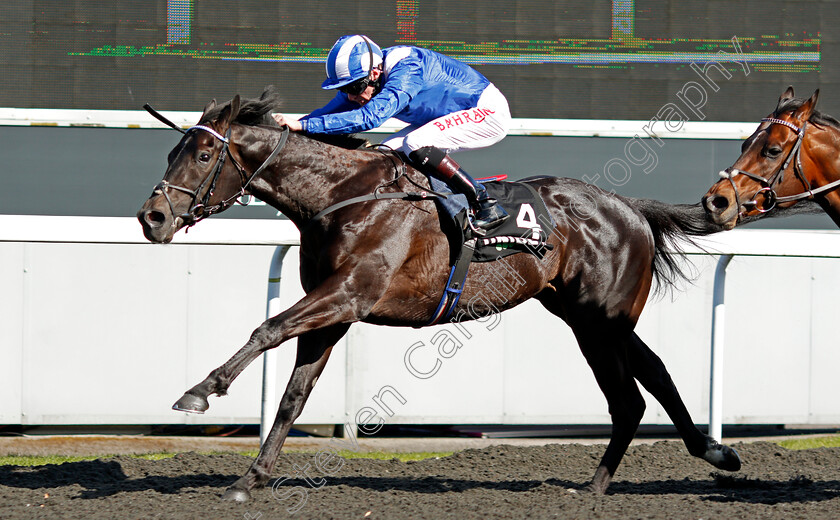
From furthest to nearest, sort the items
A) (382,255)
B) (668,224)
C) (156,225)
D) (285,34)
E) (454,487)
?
(285,34)
(668,224)
(454,487)
(382,255)
(156,225)

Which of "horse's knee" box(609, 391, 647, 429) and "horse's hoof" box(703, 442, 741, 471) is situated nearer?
"horse's hoof" box(703, 442, 741, 471)

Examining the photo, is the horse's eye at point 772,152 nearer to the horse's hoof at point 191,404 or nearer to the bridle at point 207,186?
the bridle at point 207,186

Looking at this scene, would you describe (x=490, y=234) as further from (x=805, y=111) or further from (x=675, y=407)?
(x=805, y=111)

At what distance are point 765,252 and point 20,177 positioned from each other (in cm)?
487

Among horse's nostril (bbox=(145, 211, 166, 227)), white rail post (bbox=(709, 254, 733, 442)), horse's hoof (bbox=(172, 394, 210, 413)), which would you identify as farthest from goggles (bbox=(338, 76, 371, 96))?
white rail post (bbox=(709, 254, 733, 442))

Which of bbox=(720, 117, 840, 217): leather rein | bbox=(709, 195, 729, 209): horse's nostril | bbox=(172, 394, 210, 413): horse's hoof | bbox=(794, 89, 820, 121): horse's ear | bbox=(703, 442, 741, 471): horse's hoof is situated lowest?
bbox=(703, 442, 741, 471): horse's hoof

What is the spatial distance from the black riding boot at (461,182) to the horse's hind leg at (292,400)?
78 centimetres

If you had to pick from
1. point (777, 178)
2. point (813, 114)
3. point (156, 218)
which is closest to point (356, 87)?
point (156, 218)

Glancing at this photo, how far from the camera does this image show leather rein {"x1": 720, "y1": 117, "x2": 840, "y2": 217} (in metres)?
3.67

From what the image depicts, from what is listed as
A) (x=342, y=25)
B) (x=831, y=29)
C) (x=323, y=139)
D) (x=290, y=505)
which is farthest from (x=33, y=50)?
(x=831, y=29)

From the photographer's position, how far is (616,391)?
174 inches

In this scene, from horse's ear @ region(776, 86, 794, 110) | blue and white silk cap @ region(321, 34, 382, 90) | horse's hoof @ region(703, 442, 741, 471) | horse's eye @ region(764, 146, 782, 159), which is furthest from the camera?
horse's hoof @ region(703, 442, 741, 471)

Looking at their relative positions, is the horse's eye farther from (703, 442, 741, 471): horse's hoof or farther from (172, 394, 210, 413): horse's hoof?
(172, 394, 210, 413): horse's hoof

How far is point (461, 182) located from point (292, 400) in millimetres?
1197
